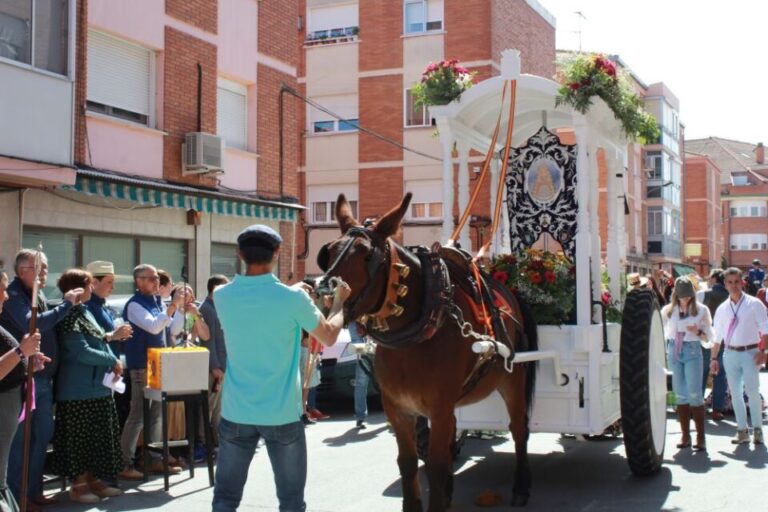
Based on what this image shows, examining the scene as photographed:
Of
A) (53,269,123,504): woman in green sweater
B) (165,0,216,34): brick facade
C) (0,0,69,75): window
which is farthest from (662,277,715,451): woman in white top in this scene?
(165,0,216,34): brick facade

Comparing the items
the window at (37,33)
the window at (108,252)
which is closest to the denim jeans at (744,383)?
the window at (108,252)

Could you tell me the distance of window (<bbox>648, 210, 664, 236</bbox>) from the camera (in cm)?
5200

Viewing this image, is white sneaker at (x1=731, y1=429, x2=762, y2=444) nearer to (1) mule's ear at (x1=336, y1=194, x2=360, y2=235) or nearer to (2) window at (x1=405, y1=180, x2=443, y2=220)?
(1) mule's ear at (x1=336, y1=194, x2=360, y2=235)

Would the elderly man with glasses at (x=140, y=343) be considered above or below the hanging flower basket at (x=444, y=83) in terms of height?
below

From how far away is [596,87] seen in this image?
738 cm

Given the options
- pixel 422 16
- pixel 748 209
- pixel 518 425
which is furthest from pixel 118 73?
pixel 748 209

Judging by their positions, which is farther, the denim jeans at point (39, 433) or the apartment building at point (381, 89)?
the apartment building at point (381, 89)

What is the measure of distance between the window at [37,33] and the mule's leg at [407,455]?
28.7 feet

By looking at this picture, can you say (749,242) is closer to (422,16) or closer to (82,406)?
(422,16)

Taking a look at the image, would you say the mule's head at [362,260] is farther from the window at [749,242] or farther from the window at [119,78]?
the window at [749,242]

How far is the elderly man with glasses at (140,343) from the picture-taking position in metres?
8.16

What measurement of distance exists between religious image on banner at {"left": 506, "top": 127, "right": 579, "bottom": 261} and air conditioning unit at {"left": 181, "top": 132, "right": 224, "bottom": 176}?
8.14 metres

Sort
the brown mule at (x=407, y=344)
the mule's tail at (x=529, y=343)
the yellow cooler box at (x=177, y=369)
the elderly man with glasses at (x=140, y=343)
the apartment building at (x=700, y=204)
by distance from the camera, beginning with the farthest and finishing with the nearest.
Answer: the apartment building at (x=700, y=204)
the elderly man with glasses at (x=140, y=343)
the yellow cooler box at (x=177, y=369)
the mule's tail at (x=529, y=343)
the brown mule at (x=407, y=344)

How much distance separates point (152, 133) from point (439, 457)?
11011mm
